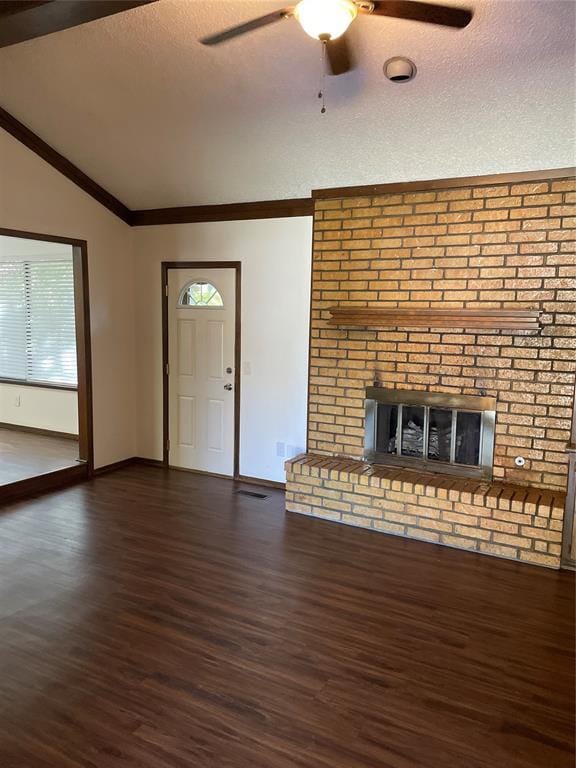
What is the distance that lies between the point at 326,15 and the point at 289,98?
1467mm

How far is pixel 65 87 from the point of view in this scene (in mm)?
3775

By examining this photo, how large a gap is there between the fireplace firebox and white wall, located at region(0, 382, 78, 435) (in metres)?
3.78

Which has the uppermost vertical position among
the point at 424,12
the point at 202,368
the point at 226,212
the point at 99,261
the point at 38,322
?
the point at 424,12

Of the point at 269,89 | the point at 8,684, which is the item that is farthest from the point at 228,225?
the point at 8,684

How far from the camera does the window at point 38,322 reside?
634cm

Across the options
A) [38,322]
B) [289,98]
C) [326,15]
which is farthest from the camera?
[38,322]

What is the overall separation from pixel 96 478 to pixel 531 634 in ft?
12.9

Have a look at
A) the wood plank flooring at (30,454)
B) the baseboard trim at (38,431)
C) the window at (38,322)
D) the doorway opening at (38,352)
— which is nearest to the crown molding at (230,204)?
the doorway opening at (38,352)

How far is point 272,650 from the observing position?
2.59 metres

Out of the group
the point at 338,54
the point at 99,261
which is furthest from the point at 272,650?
the point at 99,261

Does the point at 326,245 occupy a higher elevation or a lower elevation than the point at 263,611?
higher

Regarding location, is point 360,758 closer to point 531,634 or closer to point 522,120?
point 531,634

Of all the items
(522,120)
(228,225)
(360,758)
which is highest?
(522,120)

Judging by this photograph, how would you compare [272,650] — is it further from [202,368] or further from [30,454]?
[30,454]
